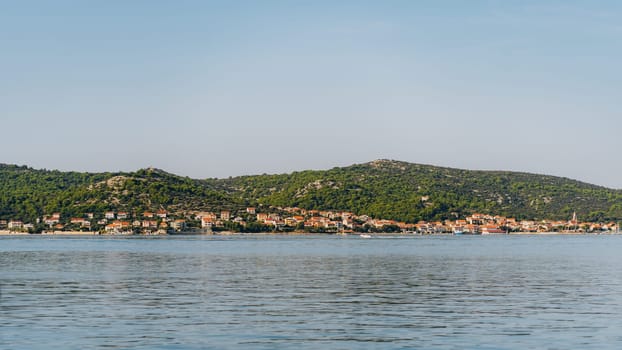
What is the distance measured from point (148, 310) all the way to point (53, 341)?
A: 970 cm

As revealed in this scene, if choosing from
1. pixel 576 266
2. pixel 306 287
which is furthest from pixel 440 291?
pixel 576 266

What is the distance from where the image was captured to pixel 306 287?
53938 mm

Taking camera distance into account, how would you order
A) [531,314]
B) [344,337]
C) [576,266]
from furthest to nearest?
[576,266], [531,314], [344,337]

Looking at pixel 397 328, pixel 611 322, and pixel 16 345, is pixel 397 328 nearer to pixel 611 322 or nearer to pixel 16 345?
pixel 611 322

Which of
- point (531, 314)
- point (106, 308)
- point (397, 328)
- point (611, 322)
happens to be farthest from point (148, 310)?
point (611, 322)

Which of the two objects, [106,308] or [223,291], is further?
[223,291]

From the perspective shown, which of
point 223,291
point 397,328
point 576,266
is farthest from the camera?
point 576,266

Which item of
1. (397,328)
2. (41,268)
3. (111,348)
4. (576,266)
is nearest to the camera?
(111,348)

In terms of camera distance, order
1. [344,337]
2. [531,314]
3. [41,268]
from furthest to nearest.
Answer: [41,268], [531,314], [344,337]

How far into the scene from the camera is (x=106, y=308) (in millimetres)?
41781

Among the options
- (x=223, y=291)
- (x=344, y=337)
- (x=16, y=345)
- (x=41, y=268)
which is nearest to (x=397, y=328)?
(x=344, y=337)

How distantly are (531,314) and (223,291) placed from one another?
61.3 feet

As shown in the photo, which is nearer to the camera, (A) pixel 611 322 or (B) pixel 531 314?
(A) pixel 611 322

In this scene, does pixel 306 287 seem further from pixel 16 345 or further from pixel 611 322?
pixel 16 345
